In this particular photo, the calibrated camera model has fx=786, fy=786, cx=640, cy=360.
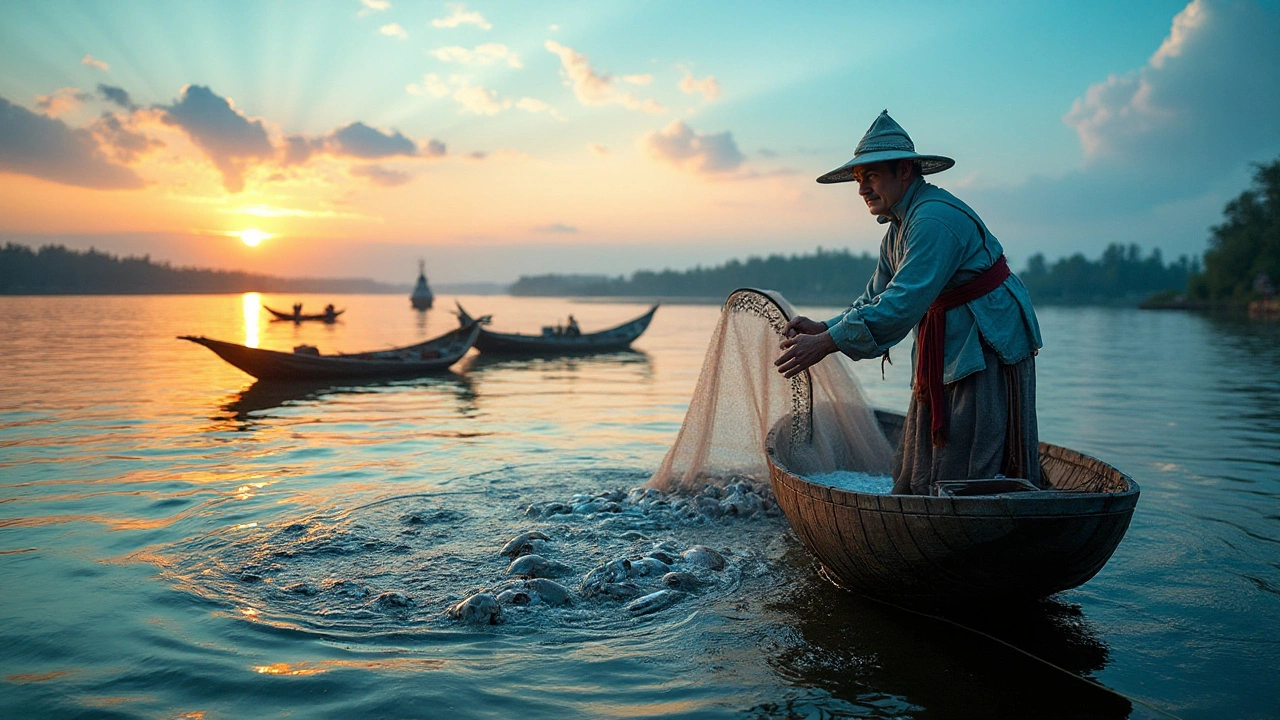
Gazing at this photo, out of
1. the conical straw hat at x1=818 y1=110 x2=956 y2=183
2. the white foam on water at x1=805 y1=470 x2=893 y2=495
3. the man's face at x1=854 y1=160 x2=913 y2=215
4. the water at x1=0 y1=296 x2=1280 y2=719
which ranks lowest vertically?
the water at x1=0 y1=296 x2=1280 y2=719

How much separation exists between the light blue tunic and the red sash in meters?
0.03

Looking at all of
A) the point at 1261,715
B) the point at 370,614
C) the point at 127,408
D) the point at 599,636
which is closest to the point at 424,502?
the point at 370,614

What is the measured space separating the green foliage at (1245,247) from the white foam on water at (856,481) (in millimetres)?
68489

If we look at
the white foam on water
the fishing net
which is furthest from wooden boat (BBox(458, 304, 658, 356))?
the white foam on water

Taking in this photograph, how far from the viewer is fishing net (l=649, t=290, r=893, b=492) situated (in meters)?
5.93

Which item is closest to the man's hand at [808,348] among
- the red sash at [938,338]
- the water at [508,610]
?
the red sash at [938,338]

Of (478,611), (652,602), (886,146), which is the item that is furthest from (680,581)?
(886,146)

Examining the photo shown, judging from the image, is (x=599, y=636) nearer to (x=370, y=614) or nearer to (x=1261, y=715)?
(x=370, y=614)

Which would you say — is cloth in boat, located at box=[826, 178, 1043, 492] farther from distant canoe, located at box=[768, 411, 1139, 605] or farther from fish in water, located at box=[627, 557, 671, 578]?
fish in water, located at box=[627, 557, 671, 578]

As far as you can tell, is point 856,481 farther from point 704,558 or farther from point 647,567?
point 647,567

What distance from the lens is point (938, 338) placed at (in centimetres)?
380

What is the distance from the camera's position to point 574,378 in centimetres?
1745

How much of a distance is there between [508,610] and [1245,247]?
7622 cm

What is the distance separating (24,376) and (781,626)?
55.4ft
